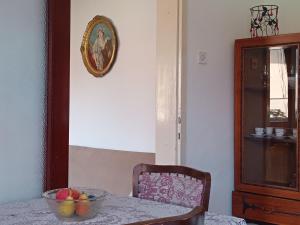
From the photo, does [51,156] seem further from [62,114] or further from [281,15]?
[281,15]

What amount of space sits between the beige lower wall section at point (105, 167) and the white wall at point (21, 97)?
68.0 inches

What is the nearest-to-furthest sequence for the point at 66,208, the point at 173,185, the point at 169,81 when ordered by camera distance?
1. the point at 66,208
2. the point at 173,185
3. the point at 169,81

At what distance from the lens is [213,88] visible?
3.12m

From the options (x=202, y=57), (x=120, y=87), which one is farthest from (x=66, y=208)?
(x=120, y=87)

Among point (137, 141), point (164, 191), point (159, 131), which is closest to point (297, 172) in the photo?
point (159, 131)

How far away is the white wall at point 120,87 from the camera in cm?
350

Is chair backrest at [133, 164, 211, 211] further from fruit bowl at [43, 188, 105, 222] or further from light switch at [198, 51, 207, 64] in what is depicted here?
light switch at [198, 51, 207, 64]

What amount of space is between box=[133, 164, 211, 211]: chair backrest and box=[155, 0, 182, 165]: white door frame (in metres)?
1.10

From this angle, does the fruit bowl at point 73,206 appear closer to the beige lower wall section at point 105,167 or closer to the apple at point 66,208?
the apple at point 66,208

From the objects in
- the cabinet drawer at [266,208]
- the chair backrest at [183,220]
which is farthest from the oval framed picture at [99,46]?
the chair backrest at [183,220]

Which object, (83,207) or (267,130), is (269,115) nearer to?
(267,130)

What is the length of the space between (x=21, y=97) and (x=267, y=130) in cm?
211

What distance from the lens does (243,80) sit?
10.5 feet

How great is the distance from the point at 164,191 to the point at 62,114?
0.53 meters
